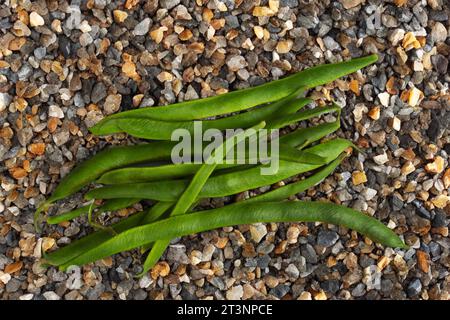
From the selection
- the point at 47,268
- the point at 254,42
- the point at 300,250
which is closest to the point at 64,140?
the point at 47,268

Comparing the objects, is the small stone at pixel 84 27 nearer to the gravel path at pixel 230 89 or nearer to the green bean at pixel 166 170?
the gravel path at pixel 230 89

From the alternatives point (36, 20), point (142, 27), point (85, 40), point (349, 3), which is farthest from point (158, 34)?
point (349, 3)

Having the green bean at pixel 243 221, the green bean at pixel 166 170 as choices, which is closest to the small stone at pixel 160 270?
the green bean at pixel 243 221

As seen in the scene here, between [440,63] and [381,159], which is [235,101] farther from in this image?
[440,63]

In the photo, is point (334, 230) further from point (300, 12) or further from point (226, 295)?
point (300, 12)

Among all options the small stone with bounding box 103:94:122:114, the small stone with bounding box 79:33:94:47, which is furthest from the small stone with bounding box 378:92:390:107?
the small stone with bounding box 79:33:94:47

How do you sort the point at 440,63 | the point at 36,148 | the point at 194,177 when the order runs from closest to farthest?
the point at 194,177 < the point at 36,148 < the point at 440,63
